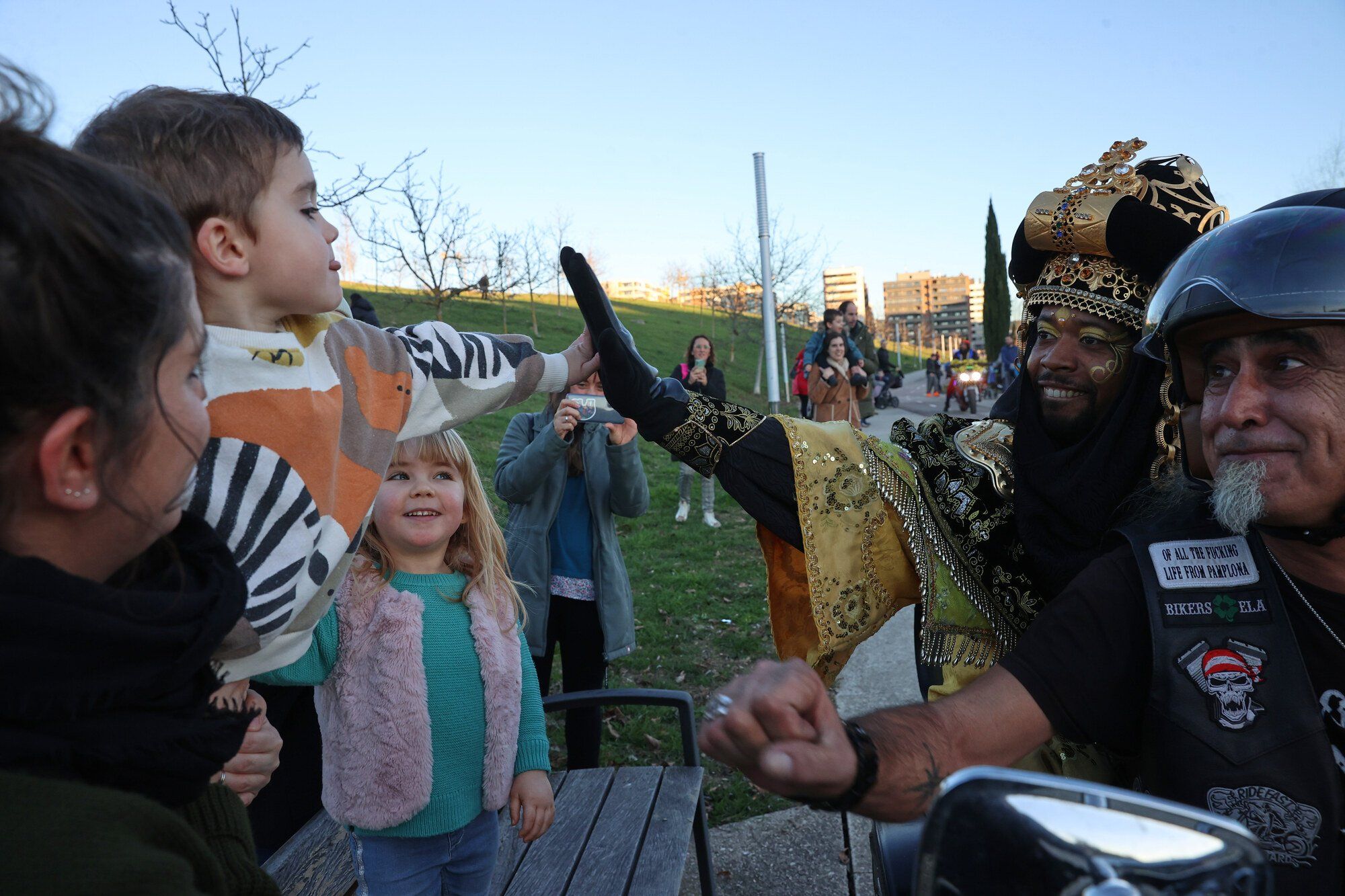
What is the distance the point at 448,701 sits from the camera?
7.12 ft

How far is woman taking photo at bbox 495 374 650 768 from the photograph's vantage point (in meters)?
3.67

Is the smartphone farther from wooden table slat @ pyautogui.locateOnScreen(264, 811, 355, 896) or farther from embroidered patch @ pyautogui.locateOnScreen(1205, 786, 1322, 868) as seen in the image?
embroidered patch @ pyautogui.locateOnScreen(1205, 786, 1322, 868)

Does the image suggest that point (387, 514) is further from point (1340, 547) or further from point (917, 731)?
point (1340, 547)

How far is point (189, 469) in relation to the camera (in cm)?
94

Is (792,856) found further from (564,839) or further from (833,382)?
(833,382)

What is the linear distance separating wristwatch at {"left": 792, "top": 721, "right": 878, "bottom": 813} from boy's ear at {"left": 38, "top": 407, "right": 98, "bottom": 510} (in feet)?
3.26

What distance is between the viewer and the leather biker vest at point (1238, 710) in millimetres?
1331

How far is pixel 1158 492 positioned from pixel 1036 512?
0.85 ft

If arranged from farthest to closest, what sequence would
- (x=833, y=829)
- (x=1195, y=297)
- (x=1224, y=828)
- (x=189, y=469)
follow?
1. (x=833, y=829)
2. (x=1195, y=297)
3. (x=189, y=469)
4. (x=1224, y=828)

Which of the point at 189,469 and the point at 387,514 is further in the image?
the point at 387,514

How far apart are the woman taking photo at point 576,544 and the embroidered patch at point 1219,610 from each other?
239 centimetres

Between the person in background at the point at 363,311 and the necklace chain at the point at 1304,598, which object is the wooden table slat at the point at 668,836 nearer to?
the necklace chain at the point at 1304,598

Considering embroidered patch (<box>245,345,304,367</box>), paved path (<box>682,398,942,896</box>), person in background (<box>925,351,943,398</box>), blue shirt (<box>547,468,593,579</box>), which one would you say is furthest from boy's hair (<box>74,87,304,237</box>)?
person in background (<box>925,351,943,398</box>)

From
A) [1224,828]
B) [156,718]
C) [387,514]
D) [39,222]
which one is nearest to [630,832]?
[387,514]
